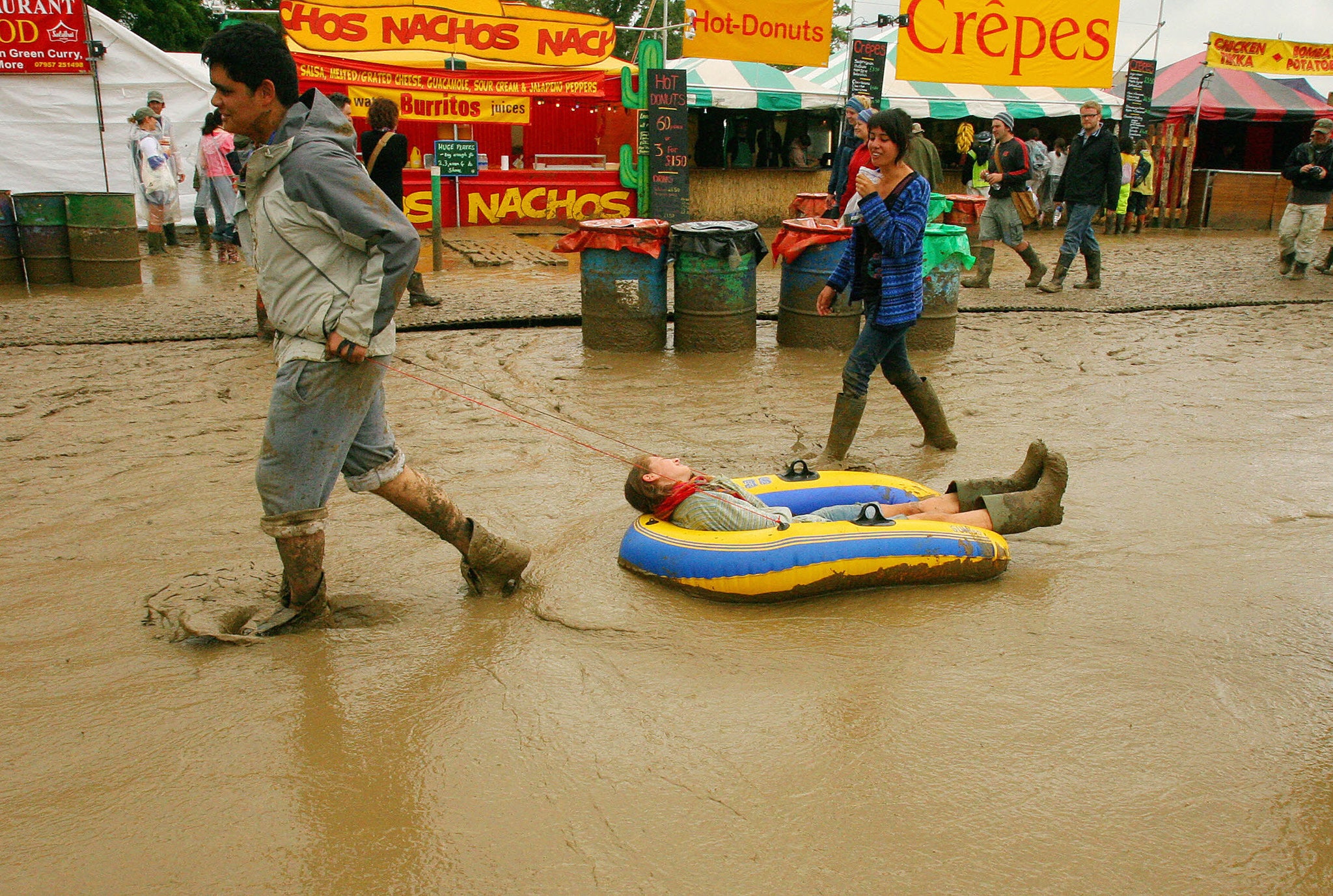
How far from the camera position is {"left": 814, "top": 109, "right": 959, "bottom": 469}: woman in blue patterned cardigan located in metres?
4.66

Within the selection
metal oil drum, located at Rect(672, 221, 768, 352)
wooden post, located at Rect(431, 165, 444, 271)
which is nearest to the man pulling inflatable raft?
metal oil drum, located at Rect(672, 221, 768, 352)

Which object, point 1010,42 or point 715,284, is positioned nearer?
point 715,284

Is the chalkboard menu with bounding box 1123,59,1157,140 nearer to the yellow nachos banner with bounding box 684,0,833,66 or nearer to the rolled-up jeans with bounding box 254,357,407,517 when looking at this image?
the yellow nachos banner with bounding box 684,0,833,66

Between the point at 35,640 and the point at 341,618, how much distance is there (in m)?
0.93

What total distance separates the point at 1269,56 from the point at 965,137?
563 centimetres

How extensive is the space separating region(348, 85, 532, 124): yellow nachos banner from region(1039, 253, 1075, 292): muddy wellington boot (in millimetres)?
9084

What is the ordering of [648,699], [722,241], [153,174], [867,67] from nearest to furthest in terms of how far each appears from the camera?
[648,699], [722,241], [153,174], [867,67]

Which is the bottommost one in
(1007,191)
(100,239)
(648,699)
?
(648,699)

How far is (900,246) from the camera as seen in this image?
15.5 ft

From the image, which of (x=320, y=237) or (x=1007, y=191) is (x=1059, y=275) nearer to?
(x=1007, y=191)

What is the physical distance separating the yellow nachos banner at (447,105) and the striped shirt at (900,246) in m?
11.9

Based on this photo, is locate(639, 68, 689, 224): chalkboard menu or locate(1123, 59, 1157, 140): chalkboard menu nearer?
locate(639, 68, 689, 224): chalkboard menu

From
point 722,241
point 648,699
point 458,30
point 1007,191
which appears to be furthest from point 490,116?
point 648,699

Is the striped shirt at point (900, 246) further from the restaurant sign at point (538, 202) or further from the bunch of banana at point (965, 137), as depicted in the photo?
the bunch of banana at point (965, 137)
